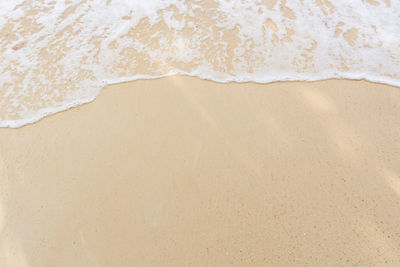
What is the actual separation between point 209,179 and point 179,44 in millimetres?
2038

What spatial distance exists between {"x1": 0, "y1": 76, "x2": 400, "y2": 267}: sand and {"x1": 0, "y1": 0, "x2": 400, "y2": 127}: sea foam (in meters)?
0.27

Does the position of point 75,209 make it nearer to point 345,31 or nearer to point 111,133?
point 111,133

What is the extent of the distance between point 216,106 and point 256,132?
0.50m

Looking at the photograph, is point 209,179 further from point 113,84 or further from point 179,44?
point 179,44

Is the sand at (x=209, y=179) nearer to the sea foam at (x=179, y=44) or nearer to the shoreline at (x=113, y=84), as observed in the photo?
the shoreline at (x=113, y=84)

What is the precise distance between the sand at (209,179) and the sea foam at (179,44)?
0.27 meters

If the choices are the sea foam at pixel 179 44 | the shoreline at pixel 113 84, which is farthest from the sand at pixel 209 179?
the sea foam at pixel 179 44

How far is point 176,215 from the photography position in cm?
185

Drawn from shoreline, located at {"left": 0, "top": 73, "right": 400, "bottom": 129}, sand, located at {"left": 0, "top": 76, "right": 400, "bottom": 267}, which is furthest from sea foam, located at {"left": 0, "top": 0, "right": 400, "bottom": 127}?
sand, located at {"left": 0, "top": 76, "right": 400, "bottom": 267}

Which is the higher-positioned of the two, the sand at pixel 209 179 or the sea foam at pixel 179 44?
the sea foam at pixel 179 44

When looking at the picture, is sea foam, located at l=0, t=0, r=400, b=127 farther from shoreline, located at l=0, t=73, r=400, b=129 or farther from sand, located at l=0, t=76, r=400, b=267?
sand, located at l=0, t=76, r=400, b=267

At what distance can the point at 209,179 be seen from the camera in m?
2.02

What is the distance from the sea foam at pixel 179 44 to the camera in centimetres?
281

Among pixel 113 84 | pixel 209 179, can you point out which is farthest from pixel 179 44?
pixel 209 179
